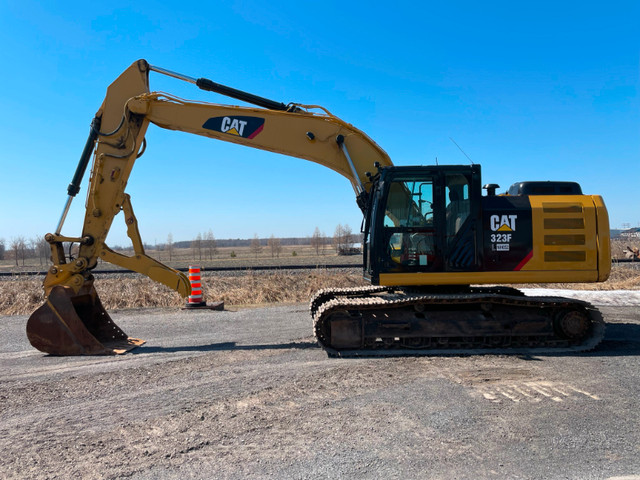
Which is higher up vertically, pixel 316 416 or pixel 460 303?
pixel 460 303

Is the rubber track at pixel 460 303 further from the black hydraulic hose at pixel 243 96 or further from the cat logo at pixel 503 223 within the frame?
the black hydraulic hose at pixel 243 96

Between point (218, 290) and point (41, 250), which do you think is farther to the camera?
point (41, 250)

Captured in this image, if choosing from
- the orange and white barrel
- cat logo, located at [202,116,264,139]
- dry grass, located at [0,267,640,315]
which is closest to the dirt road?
cat logo, located at [202,116,264,139]

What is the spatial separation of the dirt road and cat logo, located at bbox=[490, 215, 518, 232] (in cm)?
206

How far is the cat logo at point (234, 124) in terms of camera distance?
807 cm

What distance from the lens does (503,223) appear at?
288 inches

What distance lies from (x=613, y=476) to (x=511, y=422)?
1.03 metres

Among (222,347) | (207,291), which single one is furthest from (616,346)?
(207,291)

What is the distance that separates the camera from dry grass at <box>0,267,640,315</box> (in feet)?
44.6

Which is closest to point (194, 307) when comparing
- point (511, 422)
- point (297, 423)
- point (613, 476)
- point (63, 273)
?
point (63, 273)

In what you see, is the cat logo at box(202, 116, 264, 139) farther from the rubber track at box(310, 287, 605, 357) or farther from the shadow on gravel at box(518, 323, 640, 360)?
the shadow on gravel at box(518, 323, 640, 360)

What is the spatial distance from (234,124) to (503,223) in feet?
16.3

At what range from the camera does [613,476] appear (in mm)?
3389

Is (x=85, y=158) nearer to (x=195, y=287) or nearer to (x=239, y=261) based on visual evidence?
(x=195, y=287)
